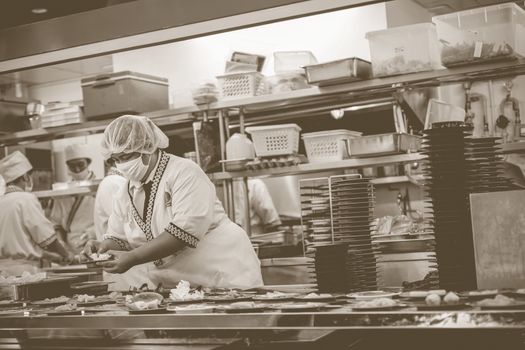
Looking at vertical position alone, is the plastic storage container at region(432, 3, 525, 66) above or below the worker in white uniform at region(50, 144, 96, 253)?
above

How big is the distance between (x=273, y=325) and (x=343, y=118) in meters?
4.46

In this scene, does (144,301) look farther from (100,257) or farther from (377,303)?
(100,257)

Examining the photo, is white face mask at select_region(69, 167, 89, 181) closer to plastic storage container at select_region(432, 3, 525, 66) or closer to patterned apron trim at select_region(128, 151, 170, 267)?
patterned apron trim at select_region(128, 151, 170, 267)

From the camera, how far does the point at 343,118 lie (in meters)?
6.42

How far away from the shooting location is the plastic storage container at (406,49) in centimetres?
483

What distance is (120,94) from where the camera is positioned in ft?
19.5

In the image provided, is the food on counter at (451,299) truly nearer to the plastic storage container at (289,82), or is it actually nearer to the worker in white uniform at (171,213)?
the worker in white uniform at (171,213)

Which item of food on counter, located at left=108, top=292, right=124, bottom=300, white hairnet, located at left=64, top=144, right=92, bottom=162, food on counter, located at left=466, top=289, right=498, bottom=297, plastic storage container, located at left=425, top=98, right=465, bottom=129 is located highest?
white hairnet, located at left=64, top=144, right=92, bottom=162

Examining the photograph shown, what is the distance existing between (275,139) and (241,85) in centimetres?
53

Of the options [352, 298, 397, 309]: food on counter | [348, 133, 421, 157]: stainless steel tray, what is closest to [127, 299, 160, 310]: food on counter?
[352, 298, 397, 309]: food on counter

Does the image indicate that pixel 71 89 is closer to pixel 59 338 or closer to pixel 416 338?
pixel 59 338

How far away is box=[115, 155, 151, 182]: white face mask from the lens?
381 centimetres

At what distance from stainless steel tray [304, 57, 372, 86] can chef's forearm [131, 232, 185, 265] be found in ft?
6.46

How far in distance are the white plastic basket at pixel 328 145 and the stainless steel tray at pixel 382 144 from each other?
18 cm
